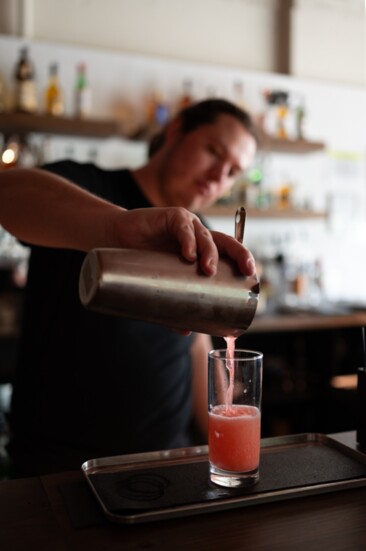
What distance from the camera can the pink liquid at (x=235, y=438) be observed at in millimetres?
855

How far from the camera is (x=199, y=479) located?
871 millimetres

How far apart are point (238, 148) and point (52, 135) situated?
195cm

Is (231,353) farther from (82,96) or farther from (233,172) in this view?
(82,96)

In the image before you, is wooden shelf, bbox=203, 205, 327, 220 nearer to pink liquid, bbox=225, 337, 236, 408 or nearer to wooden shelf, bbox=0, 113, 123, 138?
wooden shelf, bbox=0, 113, 123, 138

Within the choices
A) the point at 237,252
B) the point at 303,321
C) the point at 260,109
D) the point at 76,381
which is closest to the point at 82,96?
the point at 260,109

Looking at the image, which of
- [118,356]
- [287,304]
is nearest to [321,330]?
[287,304]

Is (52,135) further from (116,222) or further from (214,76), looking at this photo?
(116,222)

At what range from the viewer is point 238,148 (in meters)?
1.76

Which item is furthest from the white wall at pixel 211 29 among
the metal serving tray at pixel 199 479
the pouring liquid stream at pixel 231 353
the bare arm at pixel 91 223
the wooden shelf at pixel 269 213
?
the metal serving tray at pixel 199 479

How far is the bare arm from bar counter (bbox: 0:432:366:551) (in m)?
0.33

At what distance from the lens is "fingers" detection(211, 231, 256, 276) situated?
830mm

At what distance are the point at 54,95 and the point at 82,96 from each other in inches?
6.1

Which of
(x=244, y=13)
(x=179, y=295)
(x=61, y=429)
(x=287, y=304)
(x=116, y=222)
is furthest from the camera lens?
(x=244, y=13)

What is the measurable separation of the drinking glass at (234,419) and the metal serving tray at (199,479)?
2 centimetres
